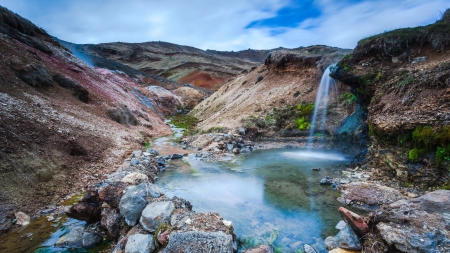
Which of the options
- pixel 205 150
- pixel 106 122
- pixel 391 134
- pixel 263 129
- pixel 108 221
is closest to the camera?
pixel 108 221

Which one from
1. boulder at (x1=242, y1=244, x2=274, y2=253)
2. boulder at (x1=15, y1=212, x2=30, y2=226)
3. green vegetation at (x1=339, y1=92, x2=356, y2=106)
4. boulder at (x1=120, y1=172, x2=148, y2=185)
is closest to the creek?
boulder at (x1=242, y1=244, x2=274, y2=253)

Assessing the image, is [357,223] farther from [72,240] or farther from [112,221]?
[72,240]

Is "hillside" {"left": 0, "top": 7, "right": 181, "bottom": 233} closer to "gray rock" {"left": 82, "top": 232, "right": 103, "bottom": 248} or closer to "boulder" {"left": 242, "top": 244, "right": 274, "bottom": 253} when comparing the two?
"gray rock" {"left": 82, "top": 232, "right": 103, "bottom": 248}

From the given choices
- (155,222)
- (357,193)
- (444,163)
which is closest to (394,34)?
(444,163)

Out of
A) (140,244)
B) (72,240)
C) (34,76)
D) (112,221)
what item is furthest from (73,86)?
(140,244)

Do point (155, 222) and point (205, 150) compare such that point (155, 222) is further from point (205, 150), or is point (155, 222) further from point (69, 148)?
point (205, 150)

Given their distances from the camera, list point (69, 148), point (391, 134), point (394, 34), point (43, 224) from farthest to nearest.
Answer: point (394, 34) < point (69, 148) < point (391, 134) < point (43, 224)

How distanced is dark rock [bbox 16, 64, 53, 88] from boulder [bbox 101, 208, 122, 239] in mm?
12018

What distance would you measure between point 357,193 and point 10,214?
9531mm

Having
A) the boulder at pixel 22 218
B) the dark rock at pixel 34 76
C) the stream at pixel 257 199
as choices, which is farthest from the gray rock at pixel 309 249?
the dark rock at pixel 34 76

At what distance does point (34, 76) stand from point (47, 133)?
21.9 ft

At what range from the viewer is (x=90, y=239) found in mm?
5387

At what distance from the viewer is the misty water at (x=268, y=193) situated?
5.71 m

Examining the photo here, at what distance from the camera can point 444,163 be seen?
6.74m
